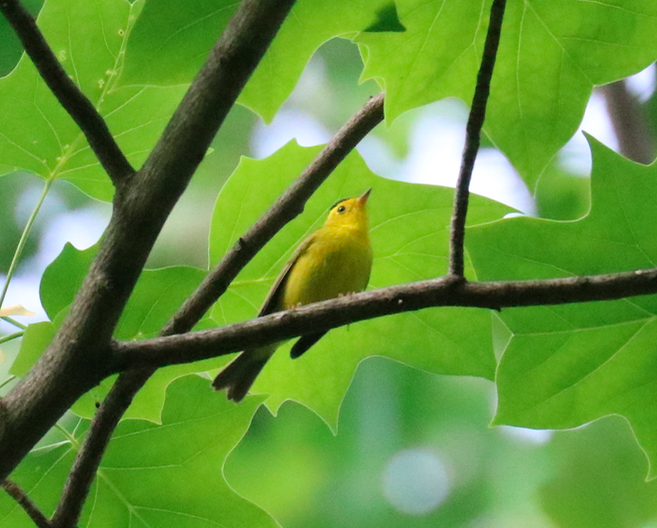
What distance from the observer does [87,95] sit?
5.53 ft

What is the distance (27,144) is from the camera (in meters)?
1.69

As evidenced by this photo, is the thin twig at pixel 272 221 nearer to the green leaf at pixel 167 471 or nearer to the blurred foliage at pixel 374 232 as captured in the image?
the blurred foliage at pixel 374 232

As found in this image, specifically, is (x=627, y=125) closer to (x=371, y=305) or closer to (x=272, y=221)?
(x=272, y=221)

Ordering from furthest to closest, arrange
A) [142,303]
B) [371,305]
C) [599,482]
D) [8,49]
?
[599,482], [8,49], [142,303], [371,305]

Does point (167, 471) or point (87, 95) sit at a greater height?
point (87, 95)

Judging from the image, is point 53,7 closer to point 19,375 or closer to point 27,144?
point 27,144

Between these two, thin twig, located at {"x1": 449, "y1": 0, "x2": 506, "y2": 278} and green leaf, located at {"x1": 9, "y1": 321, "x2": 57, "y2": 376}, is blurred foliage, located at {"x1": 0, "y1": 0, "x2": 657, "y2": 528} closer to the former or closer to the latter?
green leaf, located at {"x1": 9, "y1": 321, "x2": 57, "y2": 376}

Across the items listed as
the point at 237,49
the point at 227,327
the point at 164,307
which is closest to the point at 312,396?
the point at 164,307

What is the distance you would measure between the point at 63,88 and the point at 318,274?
4.08ft

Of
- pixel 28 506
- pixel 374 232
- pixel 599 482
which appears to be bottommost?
pixel 599 482

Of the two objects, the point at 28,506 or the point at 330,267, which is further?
the point at 330,267

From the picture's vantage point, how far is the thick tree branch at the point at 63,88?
1.06m

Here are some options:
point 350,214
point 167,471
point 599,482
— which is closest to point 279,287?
point 350,214

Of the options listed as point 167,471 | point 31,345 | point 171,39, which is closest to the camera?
point 171,39
